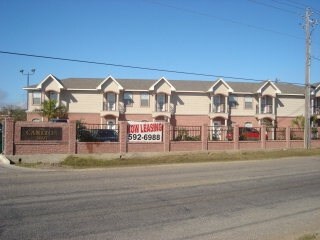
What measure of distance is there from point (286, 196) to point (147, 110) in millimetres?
35536

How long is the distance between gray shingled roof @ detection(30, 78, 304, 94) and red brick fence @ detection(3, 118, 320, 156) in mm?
17302

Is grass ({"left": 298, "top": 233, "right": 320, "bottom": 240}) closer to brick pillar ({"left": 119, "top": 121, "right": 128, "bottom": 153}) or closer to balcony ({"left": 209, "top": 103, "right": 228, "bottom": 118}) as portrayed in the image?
brick pillar ({"left": 119, "top": 121, "right": 128, "bottom": 153})

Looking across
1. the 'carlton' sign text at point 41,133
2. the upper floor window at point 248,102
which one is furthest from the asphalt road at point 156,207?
the upper floor window at point 248,102

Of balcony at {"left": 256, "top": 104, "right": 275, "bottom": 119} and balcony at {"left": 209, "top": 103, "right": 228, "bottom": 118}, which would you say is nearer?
balcony at {"left": 209, "top": 103, "right": 228, "bottom": 118}

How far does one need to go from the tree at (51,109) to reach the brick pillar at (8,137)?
1896cm

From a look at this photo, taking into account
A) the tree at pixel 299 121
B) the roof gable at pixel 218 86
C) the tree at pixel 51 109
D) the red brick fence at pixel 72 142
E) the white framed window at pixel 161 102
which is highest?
the roof gable at pixel 218 86

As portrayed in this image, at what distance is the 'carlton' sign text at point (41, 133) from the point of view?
2519 cm

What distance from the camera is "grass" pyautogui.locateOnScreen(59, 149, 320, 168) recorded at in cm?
2397

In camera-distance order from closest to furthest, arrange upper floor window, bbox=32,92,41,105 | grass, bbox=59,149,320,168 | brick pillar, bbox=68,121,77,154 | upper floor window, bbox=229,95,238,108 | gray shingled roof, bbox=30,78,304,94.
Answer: grass, bbox=59,149,320,168 < brick pillar, bbox=68,121,77,154 < upper floor window, bbox=32,92,41,105 < gray shingled roof, bbox=30,78,304,94 < upper floor window, bbox=229,95,238,108

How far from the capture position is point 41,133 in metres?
25.5

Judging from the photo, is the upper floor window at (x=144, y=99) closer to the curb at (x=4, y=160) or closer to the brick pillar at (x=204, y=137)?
the brick pillar at (x=204, y=137)

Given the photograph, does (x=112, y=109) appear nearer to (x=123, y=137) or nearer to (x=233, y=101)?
(x=233, y=101)

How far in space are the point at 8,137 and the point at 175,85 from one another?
92.6 ft

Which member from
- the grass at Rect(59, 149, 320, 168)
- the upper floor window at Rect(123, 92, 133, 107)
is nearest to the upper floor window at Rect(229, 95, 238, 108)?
the upper floor window at Rect(123, 92, 133, 107)
